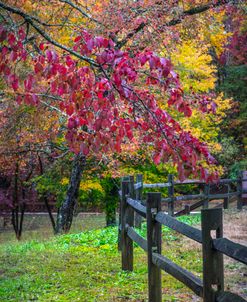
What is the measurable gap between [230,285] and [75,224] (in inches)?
890

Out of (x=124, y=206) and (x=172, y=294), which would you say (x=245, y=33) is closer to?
(x=124, y=206)

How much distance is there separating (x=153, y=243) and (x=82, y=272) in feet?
8.07

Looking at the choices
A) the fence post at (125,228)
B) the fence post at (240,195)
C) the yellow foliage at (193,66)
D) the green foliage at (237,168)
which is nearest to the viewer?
the fence post at (125,228)

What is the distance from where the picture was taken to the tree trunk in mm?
16031

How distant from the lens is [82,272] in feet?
26.7

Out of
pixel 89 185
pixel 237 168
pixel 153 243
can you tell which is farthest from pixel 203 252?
pixel 237 168

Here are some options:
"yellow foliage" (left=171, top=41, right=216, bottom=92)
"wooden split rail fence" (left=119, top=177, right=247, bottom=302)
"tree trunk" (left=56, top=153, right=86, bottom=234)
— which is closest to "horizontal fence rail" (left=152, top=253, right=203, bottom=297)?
"wooden split rail fence" (left=119, top=177, right=247, bottom=302)

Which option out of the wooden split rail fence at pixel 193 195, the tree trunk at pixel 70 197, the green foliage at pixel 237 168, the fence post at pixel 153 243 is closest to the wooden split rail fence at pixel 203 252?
the fence post at pixel 153 243

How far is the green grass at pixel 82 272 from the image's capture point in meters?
6.77

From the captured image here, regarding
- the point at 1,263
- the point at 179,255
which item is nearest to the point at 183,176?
the point at 179,255

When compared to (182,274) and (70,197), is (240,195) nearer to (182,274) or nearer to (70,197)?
(70,197)

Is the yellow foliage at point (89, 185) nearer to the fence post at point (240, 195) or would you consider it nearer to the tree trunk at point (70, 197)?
the tree trunk at point (70, 197)

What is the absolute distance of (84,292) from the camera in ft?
22.6

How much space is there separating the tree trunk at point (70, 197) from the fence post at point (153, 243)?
974 cm
